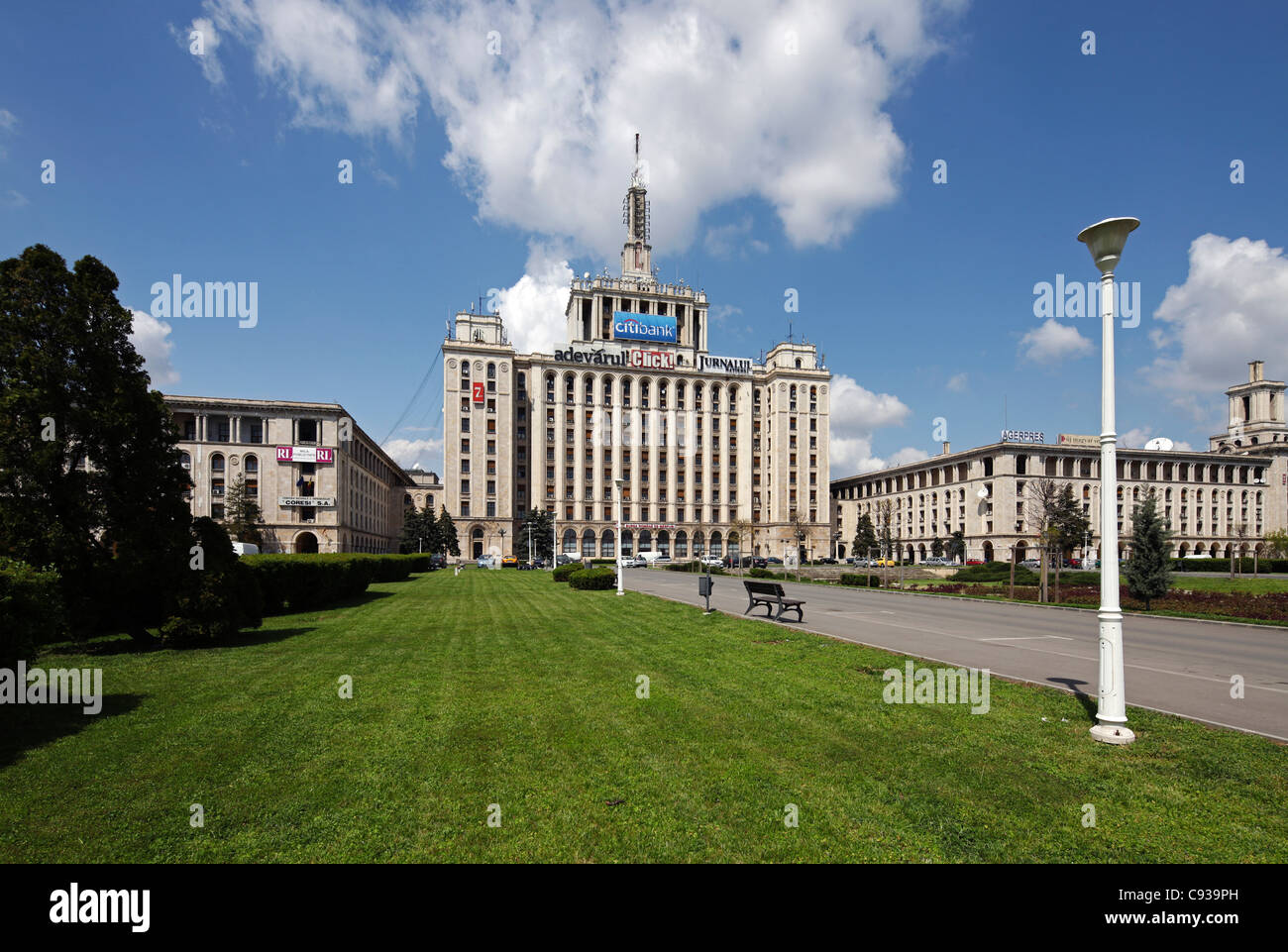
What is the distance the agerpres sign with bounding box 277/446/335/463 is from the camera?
7269 centimetres

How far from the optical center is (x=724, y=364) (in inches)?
4350

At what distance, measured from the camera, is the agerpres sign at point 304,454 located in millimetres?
72688

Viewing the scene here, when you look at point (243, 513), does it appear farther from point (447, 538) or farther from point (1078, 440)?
point (1078, 440)

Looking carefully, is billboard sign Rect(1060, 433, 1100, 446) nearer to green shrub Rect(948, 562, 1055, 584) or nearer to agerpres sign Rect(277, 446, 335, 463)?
green shrub Rect(948, 562, 1055, 584)

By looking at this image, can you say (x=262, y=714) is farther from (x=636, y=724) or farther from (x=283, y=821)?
(x=636, y=724)

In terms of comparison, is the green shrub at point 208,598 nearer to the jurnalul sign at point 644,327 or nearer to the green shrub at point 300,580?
the green shrub at point 300,580

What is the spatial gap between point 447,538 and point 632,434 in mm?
33760

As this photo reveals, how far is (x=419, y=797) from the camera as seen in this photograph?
540 cm

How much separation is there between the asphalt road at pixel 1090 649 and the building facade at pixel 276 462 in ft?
208

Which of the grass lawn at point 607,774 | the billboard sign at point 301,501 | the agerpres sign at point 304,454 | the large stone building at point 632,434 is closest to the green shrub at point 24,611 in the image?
the grass lawn at point 607,774

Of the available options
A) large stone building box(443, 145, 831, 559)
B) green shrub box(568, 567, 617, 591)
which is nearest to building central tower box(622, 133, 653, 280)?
large stone building box(443, 145, 831, 559)

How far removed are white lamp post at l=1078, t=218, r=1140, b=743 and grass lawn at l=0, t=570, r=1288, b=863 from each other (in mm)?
395

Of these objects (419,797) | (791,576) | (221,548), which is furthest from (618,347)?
(419,797)

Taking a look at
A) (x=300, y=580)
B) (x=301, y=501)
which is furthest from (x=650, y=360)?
(x=300, y=580)
